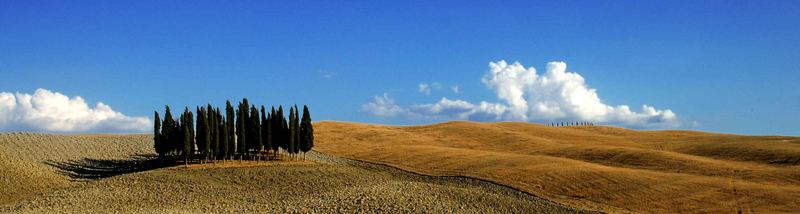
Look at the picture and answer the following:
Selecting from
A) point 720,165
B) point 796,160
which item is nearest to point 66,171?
point 720,165

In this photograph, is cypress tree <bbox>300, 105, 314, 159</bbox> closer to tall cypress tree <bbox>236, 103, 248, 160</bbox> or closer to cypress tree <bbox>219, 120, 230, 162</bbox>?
tall cypress tree <bbox>236, 103, 248, 160</bbox>

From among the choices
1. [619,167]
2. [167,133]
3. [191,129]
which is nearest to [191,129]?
[191,129]

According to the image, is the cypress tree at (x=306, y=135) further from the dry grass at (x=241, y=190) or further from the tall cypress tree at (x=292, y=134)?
A: the dry grass at (x=241, y=190)

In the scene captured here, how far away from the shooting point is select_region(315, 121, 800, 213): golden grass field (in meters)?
49.8

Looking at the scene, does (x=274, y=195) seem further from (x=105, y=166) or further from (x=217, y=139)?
(x=105, y=166)

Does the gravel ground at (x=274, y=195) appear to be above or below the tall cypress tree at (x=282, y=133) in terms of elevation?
below

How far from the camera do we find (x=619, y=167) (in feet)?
213

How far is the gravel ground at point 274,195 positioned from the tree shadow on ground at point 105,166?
30.9ft

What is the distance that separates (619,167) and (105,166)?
57.4 meters

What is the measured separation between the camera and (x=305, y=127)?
73.7m

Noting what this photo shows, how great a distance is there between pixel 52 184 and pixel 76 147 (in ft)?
76.5

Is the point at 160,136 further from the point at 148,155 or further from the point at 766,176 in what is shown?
the point at 766,176

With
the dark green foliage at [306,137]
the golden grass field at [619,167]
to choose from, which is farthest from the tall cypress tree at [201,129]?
the golden grass field at [619,167]

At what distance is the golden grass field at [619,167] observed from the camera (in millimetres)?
49844
